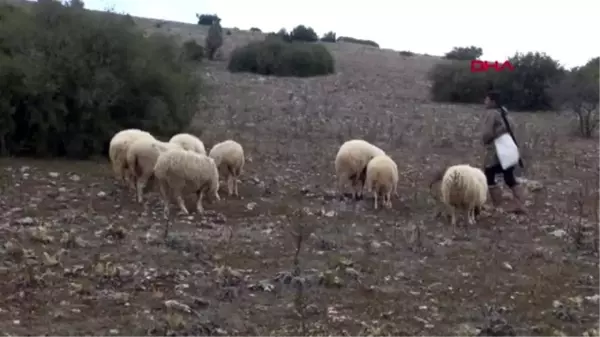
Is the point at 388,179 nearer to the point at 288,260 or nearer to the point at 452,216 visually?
the point at 452,216

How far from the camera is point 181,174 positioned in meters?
10.5

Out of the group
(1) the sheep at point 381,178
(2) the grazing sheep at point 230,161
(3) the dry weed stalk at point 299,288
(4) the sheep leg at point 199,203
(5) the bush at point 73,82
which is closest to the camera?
(3) the dry weed stalk at point 299,288

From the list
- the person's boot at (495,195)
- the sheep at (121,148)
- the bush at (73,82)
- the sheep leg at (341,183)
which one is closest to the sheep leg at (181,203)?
the sheep at (121,148)

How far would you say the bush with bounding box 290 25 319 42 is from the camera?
48500 mm

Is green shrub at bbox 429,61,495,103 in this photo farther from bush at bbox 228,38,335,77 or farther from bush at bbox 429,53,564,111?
bush at bbox 228,38,335,77

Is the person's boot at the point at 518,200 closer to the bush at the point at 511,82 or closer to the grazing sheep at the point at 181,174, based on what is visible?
the grazing sheep at the point at 181,174

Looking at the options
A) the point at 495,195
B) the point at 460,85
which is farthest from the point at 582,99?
the point at 495,195

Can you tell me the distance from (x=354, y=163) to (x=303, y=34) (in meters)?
37.6

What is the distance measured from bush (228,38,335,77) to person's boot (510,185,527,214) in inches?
849

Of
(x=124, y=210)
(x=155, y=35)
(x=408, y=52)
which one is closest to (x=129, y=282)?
(x=124, y=210)

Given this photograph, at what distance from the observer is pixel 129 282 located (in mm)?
7316

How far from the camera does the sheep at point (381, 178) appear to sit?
451 inches

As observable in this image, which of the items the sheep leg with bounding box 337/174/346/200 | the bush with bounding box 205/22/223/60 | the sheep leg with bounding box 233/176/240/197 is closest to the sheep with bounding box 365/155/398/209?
the sheep leg with bounding box 337/174/346/200

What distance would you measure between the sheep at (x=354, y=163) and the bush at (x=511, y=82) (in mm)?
15561
